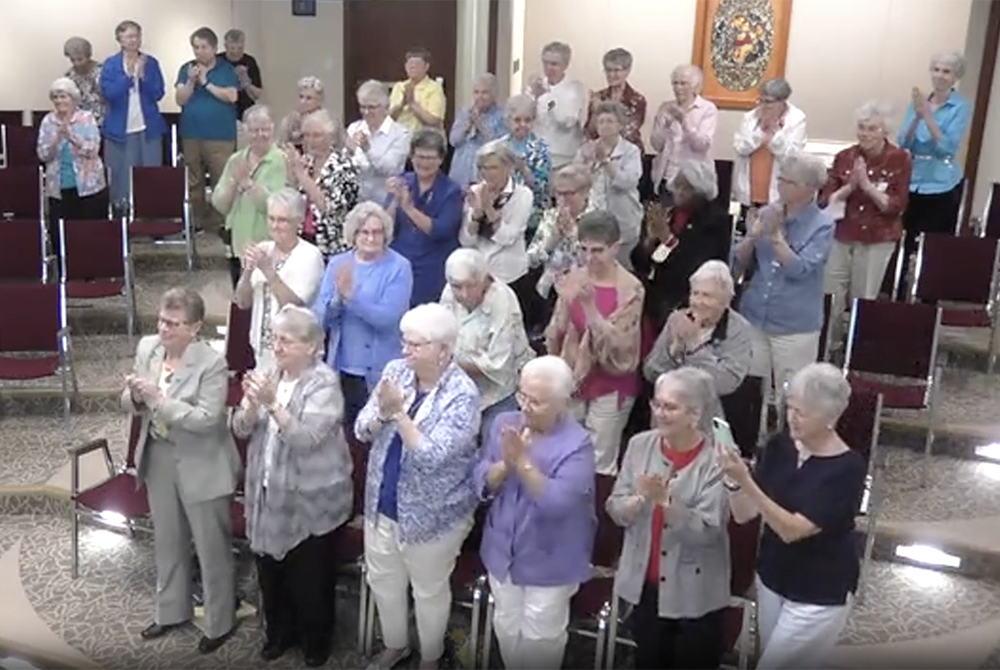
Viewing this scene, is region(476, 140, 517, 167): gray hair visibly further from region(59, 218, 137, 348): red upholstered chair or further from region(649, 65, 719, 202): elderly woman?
region(59, 218, 137, 348): red upholstered chair

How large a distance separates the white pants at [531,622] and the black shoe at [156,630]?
4.79 feet

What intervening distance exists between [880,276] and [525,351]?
2.41 m

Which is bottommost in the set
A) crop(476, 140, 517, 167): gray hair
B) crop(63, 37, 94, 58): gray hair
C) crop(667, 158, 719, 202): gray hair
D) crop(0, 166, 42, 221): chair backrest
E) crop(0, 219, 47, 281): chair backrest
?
crop(0, 219, 47, 281): chair backrest

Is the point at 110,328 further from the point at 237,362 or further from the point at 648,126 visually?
the point at 648,126

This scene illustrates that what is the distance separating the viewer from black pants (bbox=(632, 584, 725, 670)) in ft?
12.1

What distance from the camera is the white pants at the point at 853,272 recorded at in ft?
19.5

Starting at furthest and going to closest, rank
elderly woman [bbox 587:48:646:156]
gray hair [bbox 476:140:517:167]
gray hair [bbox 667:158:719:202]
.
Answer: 1. elderly woman [bbox 587:48:646:156]
2. gray hair [bbox 476:140:517:167]
3. gray hair [bbox 667:158:719:202]

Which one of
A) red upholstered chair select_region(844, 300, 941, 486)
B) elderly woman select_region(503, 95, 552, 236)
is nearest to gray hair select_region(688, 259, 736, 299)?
red upholstered chair select_region(844, 300, 941, 486)

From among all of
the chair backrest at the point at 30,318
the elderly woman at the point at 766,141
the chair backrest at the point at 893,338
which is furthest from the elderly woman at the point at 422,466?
the elderly woman at the point at 766,141

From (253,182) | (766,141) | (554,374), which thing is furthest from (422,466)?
(766,141)

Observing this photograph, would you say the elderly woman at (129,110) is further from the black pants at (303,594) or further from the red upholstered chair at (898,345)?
the red upholstered chair at (898,345)

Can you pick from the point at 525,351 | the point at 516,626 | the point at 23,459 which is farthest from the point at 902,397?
the point at 23,459

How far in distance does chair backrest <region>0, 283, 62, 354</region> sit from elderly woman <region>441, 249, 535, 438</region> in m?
2.66

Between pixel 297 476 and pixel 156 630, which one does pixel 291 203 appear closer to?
pixel 297 476
